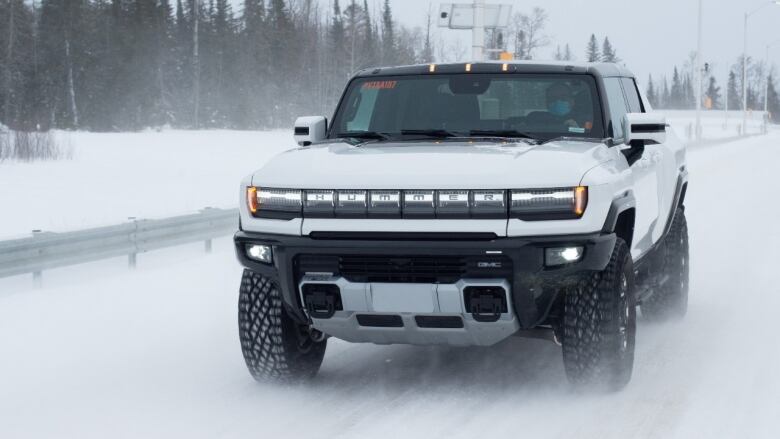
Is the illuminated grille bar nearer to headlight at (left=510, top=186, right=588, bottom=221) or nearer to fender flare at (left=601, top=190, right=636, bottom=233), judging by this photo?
headlight at (left=510, top=186, right=588, bottom=221)

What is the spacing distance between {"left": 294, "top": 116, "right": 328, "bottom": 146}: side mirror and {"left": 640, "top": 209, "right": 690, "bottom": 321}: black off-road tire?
2535mm

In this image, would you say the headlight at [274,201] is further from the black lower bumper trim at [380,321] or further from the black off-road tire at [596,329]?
the black off-road tire at [596,329]

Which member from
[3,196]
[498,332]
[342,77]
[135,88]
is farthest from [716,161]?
[342,77]

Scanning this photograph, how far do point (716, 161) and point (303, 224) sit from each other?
27271mm

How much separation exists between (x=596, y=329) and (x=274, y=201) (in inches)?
Result: 63.8

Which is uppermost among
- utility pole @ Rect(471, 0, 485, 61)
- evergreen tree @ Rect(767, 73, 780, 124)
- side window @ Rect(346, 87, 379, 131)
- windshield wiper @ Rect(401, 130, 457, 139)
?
utility pole @ Rect(471, 0, 485, 61)

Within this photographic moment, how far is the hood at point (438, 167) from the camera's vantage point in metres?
5.00

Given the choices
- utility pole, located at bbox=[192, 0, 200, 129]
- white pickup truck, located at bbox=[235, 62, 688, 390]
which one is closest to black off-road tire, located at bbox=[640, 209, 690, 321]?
white pickup truck, located at bbox=[235, 62, 688, 390]

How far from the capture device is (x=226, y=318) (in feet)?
26.3

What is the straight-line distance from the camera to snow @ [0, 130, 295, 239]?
640 inches

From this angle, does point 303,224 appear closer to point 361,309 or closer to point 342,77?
point 361,309

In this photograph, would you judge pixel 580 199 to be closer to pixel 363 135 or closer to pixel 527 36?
pixel 363 135

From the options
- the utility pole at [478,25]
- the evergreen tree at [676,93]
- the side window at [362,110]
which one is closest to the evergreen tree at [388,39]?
the utility pole at [478,25]

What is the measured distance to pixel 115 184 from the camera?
879 inches
